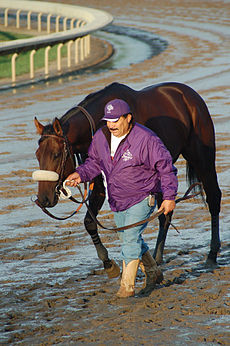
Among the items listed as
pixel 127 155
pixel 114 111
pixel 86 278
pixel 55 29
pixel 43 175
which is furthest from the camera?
pixel 55 29

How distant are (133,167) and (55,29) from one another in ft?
70.5

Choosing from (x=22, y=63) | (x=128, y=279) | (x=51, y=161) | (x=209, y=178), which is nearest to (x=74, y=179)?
(x=51, y=161)

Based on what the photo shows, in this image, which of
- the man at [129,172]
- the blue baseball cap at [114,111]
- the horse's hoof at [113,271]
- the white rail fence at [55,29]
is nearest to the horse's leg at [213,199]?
the horse's hoof at [113,271]

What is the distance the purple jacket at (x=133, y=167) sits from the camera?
4.82 m

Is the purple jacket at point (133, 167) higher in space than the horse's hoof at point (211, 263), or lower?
higher

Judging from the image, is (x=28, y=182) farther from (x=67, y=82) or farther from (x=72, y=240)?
(x=67, y=82)

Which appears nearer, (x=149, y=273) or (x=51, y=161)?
(x=51, y=161)

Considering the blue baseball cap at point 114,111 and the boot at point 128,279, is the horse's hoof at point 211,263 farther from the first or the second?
the blue baseball cap at point 114,111

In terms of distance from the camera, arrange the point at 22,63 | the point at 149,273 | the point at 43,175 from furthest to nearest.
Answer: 1. the point at 22,63
2. the point at 149,273
3. the point at 43,175

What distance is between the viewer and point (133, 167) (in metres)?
4.89

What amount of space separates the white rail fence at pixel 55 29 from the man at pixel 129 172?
10.9 meters

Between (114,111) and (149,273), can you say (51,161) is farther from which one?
(149,273)

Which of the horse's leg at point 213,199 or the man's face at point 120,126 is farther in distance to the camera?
the horse's leg at point 213,199

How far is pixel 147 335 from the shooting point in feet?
14.3
